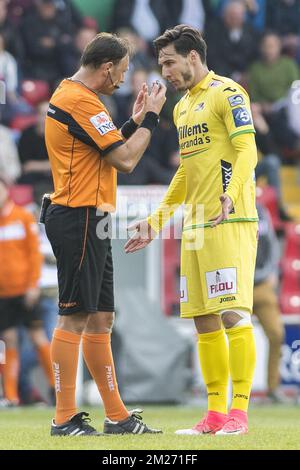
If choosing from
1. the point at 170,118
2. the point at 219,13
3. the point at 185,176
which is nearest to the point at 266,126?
the point at 170,118

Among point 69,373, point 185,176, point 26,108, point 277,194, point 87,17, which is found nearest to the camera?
point 69,373

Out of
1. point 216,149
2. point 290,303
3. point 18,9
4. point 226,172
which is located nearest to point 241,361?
point 226,172

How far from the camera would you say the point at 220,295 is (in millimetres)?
7191

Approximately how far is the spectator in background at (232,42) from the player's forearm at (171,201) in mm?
9205

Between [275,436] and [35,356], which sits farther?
[35,356]

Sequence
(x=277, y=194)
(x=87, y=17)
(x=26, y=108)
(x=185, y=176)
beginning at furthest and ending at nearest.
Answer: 1. (x=87, y=17)
2. (x=26, y=108)
3. (x=277, y=194)
4. (x=185, y=176)

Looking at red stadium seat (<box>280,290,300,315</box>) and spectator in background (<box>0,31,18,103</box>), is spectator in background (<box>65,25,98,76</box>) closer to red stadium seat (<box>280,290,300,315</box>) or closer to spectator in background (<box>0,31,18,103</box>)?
spectator in background (<box>0,31,18,103</box>)

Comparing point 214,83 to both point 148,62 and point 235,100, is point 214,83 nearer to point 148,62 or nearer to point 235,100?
point 235,100

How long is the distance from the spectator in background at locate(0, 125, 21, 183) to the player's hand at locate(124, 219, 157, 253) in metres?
6.45

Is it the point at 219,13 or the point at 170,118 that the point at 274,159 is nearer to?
the point at 170,118

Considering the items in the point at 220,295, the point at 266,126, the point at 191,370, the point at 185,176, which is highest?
the point at 266,126

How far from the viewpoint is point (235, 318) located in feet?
23.7

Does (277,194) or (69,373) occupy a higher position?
(277,194)

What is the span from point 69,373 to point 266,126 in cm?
928
